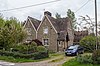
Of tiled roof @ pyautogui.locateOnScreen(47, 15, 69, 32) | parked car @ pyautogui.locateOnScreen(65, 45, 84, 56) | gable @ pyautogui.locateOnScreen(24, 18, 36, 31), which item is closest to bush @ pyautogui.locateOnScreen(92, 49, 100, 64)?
parked car @ pyautogui.locateOnScreen(65, 45, 84, 56)

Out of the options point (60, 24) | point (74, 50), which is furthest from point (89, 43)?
point (60, 24)

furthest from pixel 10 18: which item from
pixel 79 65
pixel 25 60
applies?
pixel 79 65

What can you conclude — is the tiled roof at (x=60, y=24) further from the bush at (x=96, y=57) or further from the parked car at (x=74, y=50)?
the bush at (x=96, y=57)

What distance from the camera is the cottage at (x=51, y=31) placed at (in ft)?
148

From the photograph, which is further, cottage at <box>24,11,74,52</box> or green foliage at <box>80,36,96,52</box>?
cottage at <box>24,11,74,52</box>

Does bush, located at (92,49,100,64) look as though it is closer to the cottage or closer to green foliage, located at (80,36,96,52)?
green foliage, located at (80,36,96,52)

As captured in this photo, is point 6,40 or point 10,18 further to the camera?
point 10,18

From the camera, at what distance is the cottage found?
45.0 meters

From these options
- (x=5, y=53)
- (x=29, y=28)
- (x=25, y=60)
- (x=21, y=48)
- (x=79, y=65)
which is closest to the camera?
(x=79, y=65)

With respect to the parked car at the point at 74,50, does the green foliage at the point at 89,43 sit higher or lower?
higher

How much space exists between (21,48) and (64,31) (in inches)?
624

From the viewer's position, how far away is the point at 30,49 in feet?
102

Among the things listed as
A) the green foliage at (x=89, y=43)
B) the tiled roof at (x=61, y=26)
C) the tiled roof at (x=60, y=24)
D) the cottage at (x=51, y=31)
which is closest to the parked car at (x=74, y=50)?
the green foliage at (x=89, y=43)

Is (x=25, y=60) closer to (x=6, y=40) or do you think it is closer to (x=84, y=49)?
(x=6, y=40)
